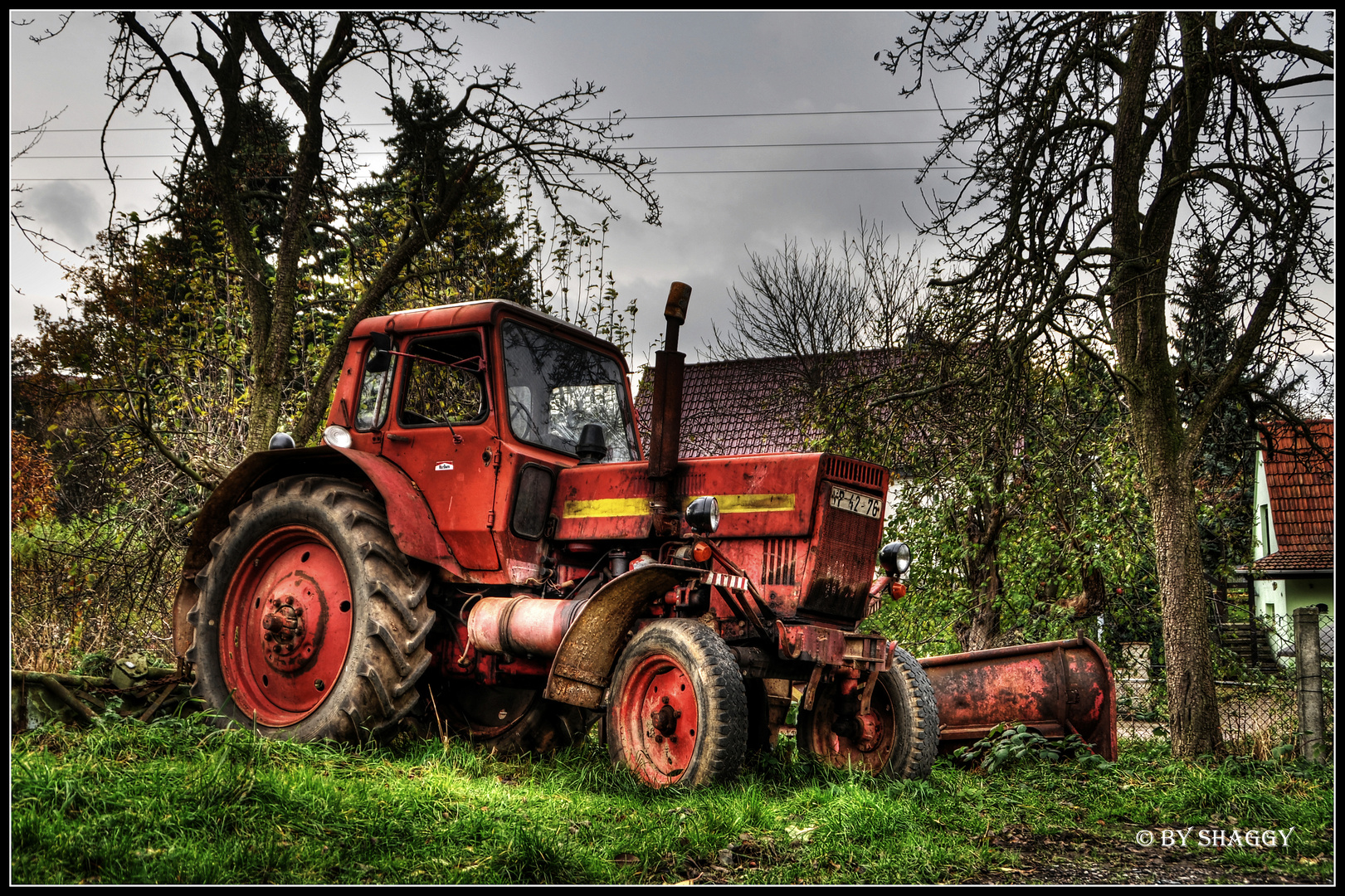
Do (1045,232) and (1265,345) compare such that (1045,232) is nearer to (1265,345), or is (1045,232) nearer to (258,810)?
(1265,345)

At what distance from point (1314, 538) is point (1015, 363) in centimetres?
1501

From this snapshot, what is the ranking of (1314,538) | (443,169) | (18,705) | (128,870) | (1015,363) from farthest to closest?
(1314,538) < (443,169) < (1015,363) < (18,705) < (128,870)

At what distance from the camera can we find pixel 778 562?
530cm

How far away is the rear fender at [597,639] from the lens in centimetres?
492

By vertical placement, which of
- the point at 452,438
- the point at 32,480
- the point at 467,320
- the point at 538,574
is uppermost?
the point at 467,320

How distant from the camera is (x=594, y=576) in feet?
18.9

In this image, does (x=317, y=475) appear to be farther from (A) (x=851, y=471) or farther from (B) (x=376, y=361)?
(A) (x=851, y=471)

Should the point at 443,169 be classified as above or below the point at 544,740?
above

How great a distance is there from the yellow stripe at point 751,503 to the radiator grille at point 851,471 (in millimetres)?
244

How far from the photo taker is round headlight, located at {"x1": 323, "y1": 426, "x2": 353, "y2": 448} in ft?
20.0

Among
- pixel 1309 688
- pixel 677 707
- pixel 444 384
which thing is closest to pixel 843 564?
pixel 677 707

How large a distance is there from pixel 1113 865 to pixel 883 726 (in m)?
1.67

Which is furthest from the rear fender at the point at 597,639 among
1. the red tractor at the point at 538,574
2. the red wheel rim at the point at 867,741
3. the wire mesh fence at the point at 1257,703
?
the wire mesh fence at the point at 1257,703

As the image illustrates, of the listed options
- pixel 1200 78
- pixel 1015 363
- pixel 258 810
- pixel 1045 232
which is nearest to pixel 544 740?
pixel 258 810
